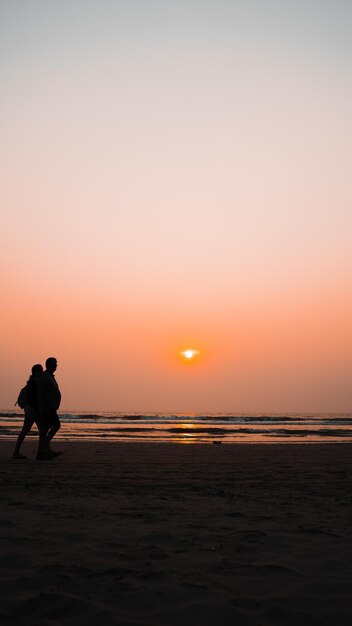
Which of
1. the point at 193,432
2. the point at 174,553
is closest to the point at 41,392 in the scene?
the point at 174,553

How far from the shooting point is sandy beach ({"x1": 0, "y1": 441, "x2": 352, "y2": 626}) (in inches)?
131

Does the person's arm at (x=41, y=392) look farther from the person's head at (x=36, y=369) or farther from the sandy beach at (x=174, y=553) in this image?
the sandy beach at (x=174, y=553)

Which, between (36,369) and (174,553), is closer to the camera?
(174,553)

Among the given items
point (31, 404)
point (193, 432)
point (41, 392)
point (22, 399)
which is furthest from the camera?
point (193, 432)

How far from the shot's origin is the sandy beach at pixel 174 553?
3.34m

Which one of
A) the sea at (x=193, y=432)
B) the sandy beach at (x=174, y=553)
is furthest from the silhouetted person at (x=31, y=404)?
the sea at (x=193, y=432)

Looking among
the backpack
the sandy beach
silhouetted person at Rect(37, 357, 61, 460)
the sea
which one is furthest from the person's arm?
the sea

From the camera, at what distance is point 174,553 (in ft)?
14.5

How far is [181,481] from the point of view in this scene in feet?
28.7

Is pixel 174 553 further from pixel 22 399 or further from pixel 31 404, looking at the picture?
pixel 22 399

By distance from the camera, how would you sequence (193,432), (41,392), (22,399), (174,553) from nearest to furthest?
1. (174,553)
2. (41,392)
3. (22,399)
4. (193,432)

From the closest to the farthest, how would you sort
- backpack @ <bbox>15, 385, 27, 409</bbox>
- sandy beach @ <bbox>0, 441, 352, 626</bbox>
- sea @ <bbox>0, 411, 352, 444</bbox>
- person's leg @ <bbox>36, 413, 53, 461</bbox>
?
sandy beach @ <bbox>0, 441, 352, 626</bbox>, person's leg @ <bbox>36, 413, 53, 461</bbox>, backpack @ <bbox>15, 385, 27, 409</bbox>, sea @ <bbox>0, 411, 352, 444</bbox>

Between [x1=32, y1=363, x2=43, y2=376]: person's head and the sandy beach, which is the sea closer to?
[x1=32, y1=363, x2=43, y2=376]: person's head

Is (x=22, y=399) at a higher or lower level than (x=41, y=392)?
lower
